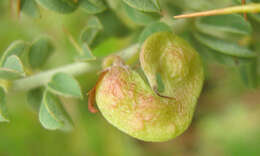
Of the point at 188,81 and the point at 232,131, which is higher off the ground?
the point at 188,81

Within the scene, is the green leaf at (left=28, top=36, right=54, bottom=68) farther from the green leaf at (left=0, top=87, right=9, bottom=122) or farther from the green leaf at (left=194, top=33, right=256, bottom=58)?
the green leaf at (left=194, top=33, right=256, bottom=58)

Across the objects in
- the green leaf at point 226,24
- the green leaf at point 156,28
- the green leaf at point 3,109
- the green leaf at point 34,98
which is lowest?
the green leaf at point 34,98

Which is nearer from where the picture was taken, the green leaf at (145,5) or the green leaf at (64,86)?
the green leaf at (145,5)

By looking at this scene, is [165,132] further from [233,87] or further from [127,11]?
[233,87]

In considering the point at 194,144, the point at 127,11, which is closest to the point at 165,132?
the point at 127,11

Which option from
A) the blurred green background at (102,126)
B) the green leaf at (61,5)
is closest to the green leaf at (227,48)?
the green leaf at (61,5)

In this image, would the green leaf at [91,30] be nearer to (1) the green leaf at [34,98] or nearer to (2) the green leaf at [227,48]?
(1) the green leaf at [34,98]

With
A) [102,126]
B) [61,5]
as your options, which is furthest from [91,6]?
[102,126]
